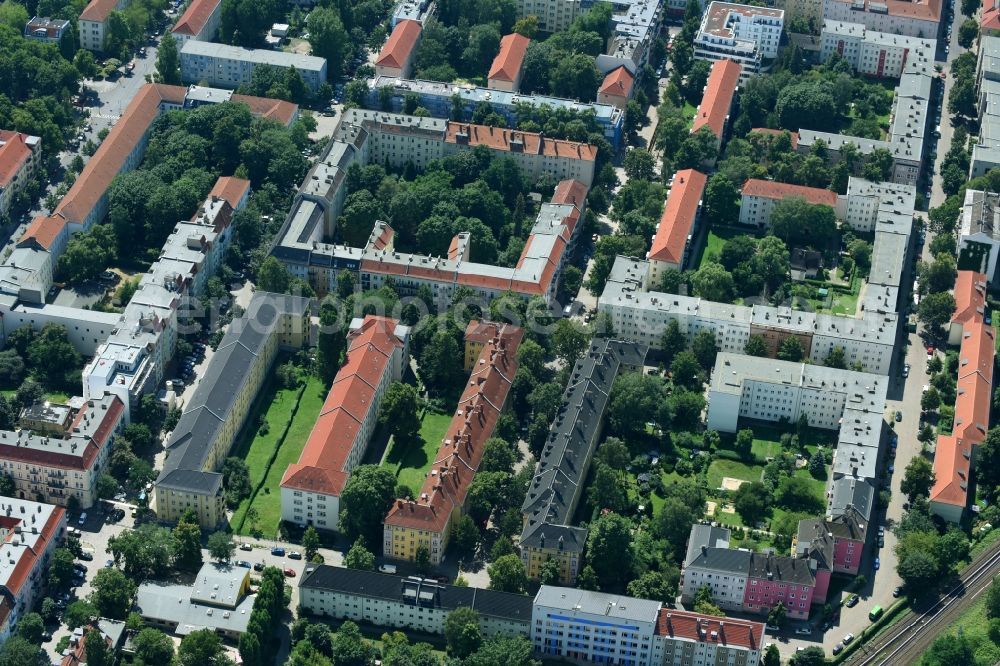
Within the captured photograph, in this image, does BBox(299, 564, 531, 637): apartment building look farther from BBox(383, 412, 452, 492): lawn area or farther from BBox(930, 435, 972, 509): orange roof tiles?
BBox(930, 435, 972, 509): orange roof tiles

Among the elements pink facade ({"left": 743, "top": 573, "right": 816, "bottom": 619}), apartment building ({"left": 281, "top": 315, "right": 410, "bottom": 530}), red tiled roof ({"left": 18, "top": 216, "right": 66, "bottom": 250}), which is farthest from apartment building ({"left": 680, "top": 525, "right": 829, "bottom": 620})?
red tiled roof ({"left": 18, "top": 216, "right": 66, "bottom": 250})

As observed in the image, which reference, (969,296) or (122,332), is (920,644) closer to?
(969,296)

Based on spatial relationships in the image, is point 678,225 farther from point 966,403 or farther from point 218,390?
point 218,390

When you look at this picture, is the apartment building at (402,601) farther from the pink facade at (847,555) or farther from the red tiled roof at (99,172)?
the red tiled roof at (99,172)

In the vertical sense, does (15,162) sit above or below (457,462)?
below

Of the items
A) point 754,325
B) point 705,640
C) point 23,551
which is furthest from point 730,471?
point 23,551
